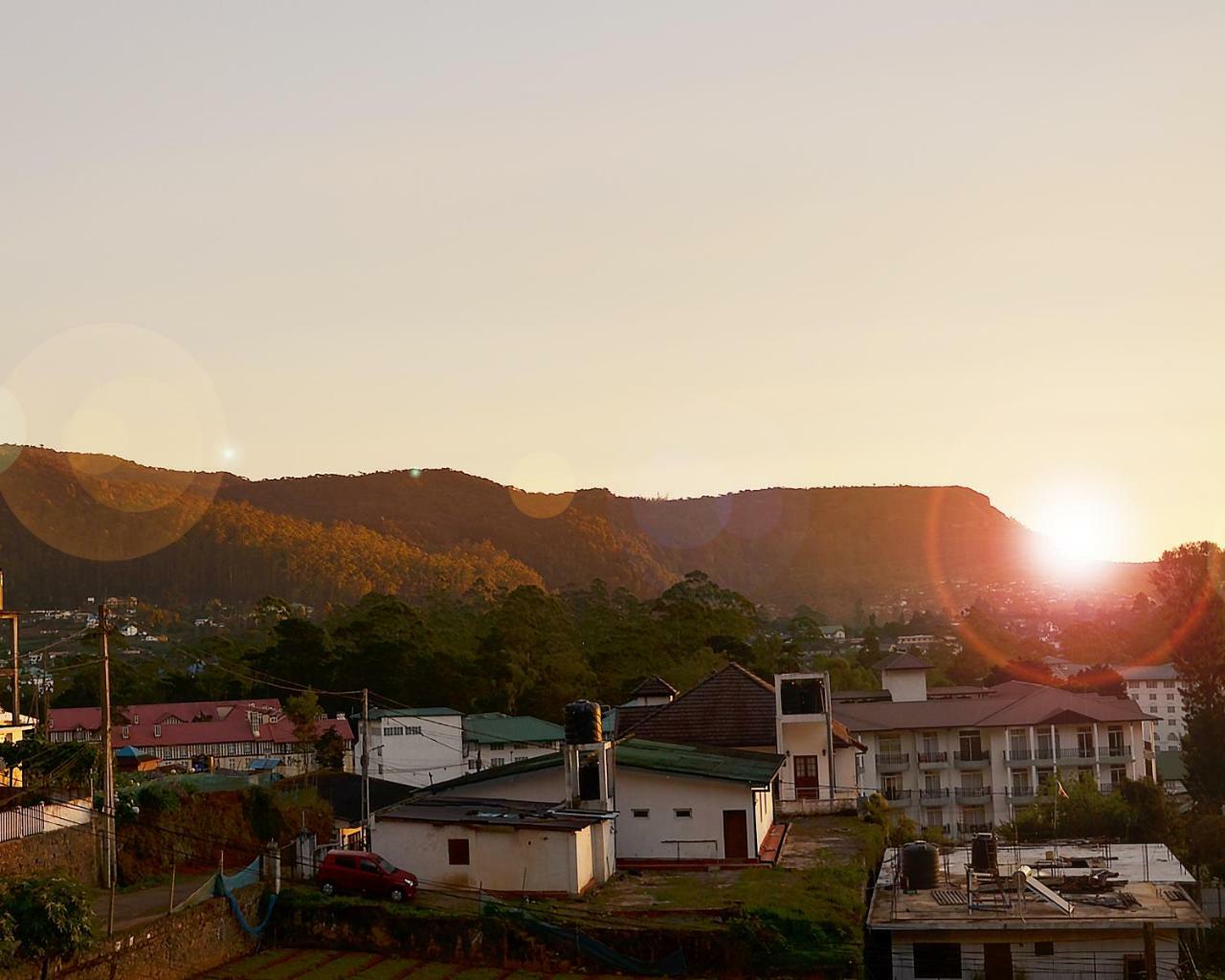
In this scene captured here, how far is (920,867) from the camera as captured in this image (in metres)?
37.2

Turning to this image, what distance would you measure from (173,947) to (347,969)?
375cm

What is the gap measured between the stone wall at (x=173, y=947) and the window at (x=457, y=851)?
4.98 metres

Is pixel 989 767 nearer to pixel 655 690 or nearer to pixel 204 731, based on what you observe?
pixel 655 690

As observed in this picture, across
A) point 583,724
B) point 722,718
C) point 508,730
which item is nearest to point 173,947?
point 583,724

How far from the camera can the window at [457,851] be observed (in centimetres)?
3528

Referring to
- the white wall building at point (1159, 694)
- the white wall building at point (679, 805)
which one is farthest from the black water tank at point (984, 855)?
the white wall building at point (1159, 694)

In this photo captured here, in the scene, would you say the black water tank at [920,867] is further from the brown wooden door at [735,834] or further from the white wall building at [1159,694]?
the white wall building at [1159,694]

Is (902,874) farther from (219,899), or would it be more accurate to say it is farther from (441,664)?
(441,664)

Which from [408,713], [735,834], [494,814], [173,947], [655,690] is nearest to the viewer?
[173,947]

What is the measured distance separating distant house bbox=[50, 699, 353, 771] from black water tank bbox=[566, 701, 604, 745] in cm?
3513

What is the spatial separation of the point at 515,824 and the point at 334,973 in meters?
6.93

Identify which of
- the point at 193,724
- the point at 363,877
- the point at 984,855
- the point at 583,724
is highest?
the point at 583,724

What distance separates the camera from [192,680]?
3649 inches

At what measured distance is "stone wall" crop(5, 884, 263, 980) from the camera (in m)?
24.8
